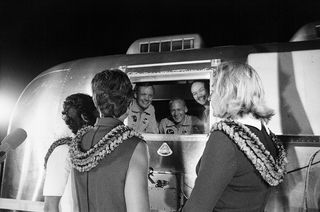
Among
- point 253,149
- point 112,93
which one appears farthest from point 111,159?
point 253,149

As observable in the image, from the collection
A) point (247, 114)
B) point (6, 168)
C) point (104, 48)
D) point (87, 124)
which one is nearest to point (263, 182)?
point (247, 114)

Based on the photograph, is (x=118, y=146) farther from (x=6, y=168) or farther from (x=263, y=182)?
(x=6, y=168)

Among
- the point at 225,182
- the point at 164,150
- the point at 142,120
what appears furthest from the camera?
the point at 142,120

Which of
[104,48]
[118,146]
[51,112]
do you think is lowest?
[118,146]

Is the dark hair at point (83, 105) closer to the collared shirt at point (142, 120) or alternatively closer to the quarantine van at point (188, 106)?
the quarantine van at point (188, 106)

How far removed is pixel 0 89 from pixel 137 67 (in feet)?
22.8

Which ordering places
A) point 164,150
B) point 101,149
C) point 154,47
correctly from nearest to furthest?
1. point 101,149
2. point 164,150
3. point 154,47

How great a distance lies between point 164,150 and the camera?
3410 millimetres

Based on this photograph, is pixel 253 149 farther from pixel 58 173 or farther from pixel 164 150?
pixel 164 150

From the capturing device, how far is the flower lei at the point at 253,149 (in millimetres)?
1500

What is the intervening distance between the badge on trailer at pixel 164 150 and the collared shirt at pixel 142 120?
1.01ft

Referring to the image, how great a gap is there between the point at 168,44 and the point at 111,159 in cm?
258

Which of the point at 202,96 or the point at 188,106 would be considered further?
the point at 188,106

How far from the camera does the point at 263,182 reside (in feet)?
5.20
